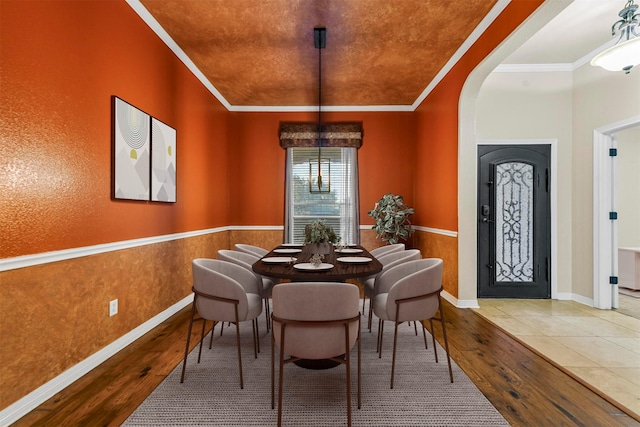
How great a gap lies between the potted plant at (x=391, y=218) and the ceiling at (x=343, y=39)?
5.82 feet

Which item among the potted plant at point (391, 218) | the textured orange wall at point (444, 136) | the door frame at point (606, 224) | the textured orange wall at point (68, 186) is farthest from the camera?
the potted plant at point (391, 218)

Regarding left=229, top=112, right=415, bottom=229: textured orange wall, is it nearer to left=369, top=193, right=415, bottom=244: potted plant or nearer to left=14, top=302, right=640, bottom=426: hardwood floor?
left=369, top=193, right=415, bottom=244: potted plant

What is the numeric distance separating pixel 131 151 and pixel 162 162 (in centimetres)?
53

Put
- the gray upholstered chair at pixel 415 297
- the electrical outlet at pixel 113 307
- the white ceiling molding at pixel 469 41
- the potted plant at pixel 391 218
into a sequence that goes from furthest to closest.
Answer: the potted plant at pixel 391 218 < the white ceiling molding at pixel 469 41 < the electrical outlet at pixel 113 307 < the gray upholstered chair at pixel 415 297

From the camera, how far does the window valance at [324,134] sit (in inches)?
227

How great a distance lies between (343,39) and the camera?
3623 mm

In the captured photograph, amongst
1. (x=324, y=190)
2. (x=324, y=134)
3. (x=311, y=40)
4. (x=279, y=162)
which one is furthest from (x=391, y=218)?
(x=311, y=40)

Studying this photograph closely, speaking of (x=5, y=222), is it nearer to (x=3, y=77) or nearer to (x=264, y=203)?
(x=3, y=77)

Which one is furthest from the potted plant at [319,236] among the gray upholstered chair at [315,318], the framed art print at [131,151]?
the framed art print at [131,151]

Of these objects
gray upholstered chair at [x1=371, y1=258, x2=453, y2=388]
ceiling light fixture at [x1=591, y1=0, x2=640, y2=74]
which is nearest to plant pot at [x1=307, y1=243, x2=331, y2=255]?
gray upholstered chair at [x1=371, y1=258, x2=453, y2=388]

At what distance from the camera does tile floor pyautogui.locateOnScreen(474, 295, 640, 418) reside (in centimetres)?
224

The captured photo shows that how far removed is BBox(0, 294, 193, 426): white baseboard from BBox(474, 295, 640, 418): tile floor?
3.45 meters

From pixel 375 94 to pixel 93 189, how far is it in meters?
Answer: 4.24

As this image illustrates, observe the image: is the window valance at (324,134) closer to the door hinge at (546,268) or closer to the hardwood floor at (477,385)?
the door hinge at (546,268)
